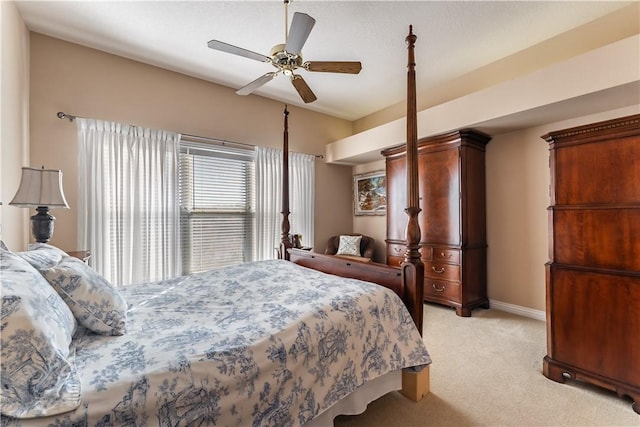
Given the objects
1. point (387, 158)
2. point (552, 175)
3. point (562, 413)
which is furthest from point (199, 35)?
point (562, 413)

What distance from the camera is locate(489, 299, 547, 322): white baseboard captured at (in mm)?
3110

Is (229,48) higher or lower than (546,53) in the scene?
lower

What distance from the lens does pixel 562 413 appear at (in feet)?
5.43

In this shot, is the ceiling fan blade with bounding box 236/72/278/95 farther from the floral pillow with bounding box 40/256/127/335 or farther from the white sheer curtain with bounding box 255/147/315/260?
the floral pillow with bounding box 40/256/127/335

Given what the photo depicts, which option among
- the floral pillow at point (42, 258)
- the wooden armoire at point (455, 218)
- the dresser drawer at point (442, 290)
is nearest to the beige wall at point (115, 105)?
the floral pillow at point (42, 258)

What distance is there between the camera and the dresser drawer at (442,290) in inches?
130

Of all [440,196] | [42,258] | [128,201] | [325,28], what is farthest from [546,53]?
[128,201]

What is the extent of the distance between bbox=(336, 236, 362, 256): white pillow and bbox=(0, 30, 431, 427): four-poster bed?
8.17 feet

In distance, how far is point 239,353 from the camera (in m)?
1.05

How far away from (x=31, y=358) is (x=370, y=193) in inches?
175

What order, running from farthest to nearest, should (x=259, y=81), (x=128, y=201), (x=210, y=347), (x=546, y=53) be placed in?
(x=128, y=201)
(x=546, y=53)
(x=259, y=81)
(x=210, y=347)

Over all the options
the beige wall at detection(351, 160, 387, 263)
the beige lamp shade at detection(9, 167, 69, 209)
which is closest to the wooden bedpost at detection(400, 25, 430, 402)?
the beige lamp shade at detection(9, 167, 69, 209)

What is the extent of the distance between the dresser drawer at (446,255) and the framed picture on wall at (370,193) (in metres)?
1.26

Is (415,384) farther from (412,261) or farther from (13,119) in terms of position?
(13,119)
